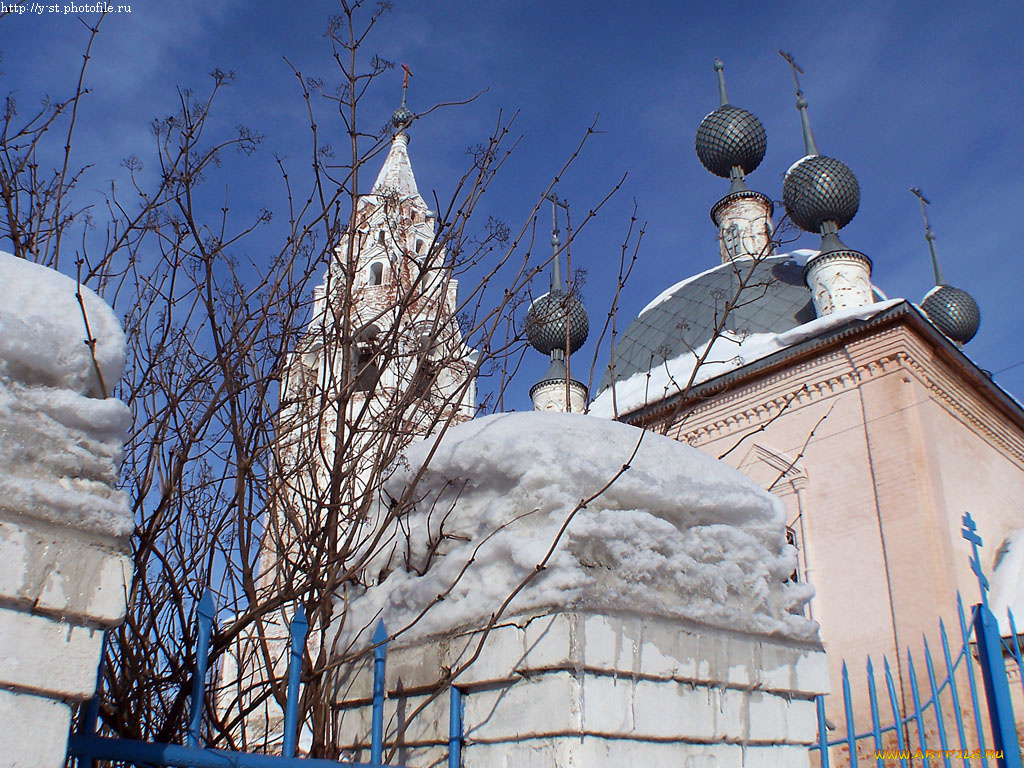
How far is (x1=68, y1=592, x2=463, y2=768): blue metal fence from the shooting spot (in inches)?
45.9

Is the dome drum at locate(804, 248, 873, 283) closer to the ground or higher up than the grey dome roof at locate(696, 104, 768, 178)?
closer to the ground

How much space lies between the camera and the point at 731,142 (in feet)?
61.0

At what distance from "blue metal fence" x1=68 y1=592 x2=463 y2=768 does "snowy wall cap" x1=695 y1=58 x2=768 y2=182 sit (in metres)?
18.4

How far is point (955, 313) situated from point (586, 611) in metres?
18.6

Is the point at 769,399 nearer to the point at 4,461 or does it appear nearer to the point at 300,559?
the point at 300,559

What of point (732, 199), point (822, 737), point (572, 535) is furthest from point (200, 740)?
point (732, 199)

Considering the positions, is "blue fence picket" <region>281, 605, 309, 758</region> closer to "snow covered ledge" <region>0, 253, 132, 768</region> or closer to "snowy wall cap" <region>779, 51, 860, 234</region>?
"snow covered ledge" <region>0, 253, 132, 768</region>

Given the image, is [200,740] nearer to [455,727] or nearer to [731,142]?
[455,727]

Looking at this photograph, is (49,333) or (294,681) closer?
(49,333)

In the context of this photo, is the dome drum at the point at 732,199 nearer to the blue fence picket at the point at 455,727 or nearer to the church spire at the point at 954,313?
the church spire at the point at 954,313

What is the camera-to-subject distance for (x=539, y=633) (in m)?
1.69

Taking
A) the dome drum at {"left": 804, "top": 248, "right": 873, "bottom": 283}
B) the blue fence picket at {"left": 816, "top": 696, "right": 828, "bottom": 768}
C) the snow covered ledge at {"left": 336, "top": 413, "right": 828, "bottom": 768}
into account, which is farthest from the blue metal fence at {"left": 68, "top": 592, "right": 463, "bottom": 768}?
the dome drum at {"left": 804, "top": 248, "right": 873, "bottom": 283}

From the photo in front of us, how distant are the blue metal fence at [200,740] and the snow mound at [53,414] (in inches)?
9.6

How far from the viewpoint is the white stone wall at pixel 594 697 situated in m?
1.64
